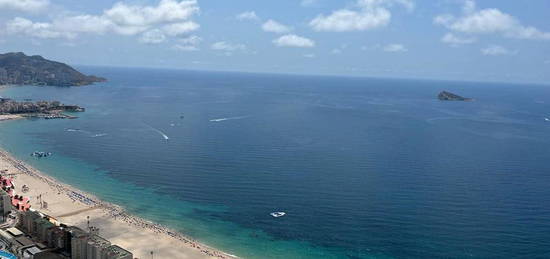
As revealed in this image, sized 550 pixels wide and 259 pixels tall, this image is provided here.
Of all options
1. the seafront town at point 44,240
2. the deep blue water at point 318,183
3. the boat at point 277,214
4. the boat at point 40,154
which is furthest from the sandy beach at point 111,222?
the boat at point 40,154

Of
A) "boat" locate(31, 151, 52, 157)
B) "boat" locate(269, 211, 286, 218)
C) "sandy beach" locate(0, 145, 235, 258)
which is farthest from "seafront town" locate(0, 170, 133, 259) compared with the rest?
"boat" locate(31, 151, 52, 157)

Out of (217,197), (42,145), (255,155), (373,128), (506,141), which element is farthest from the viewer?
(373,128)

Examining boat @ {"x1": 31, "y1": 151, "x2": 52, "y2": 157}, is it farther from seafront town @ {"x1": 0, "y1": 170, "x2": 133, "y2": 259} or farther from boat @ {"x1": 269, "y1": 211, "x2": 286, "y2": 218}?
boat @ {"x1": 269, "y1": 211, "x2": 286, "y2": 218}

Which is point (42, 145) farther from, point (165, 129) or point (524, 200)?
point (524, 200)

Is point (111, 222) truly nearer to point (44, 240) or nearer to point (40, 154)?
point (44, 240)

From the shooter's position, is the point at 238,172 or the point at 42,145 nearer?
the point at 238,172

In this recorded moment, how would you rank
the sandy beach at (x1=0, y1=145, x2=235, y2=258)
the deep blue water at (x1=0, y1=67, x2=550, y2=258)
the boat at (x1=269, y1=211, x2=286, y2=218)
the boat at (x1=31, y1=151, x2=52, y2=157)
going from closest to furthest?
the sandy beach at (x1=0, y1=145, x2=235, y2=258) < the deep blue water at (x1=0, y1=67, x2=550, y2=258) < the boat at (x1=269, y1=211, x2=286, y2=218) < the boat at (x1=31, y1=151, x2=52, y2=157)

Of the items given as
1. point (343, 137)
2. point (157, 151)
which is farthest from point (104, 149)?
point (343, 137)

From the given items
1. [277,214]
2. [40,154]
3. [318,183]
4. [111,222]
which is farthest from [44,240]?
[40,154]
